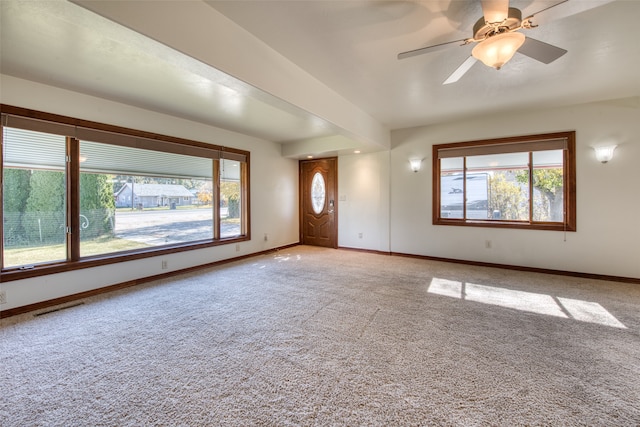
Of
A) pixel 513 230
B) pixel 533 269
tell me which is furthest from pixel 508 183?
pixel 533 269

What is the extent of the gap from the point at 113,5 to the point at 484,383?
10.7ft

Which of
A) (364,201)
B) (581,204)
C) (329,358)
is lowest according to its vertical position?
(329,358)

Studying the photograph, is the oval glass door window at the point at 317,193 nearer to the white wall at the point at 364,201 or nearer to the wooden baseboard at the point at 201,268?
the white wall at the point at 364,201

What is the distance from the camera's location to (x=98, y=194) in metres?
3.61

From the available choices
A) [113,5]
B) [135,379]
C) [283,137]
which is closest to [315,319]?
[135,379]

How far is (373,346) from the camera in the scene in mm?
2178

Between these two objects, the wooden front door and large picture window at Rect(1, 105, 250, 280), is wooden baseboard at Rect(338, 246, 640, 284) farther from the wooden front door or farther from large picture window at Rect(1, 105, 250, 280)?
large picture window at Rect(1, 105, 250, 280)

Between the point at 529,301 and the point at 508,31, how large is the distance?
288cm

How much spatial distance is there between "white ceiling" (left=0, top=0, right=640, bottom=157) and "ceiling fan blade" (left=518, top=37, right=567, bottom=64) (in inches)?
6.2

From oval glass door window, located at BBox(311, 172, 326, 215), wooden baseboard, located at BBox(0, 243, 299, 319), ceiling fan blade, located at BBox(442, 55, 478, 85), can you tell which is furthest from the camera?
oval glass door window, located at BBox(311, 172, 326, 215)

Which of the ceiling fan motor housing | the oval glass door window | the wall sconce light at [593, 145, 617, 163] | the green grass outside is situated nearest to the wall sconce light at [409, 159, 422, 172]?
the oval glass door window

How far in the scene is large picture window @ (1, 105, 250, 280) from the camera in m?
2.98

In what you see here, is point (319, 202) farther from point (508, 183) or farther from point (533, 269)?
point (533, 269)

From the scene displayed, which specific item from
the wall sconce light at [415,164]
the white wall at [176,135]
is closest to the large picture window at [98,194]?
the white wall at [176,135]
